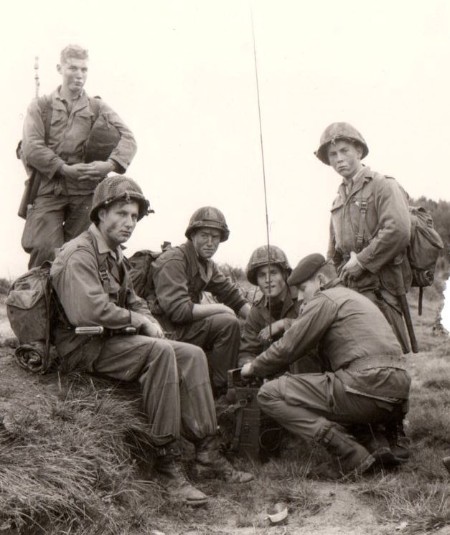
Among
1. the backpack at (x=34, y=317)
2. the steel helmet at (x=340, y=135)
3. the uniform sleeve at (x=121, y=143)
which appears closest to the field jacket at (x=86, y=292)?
the backpack at (x=34, y=317)

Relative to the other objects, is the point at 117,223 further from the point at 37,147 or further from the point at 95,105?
the point at 95,105

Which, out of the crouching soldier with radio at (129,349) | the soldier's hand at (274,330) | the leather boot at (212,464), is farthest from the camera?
the soldier's hand at (274,330)

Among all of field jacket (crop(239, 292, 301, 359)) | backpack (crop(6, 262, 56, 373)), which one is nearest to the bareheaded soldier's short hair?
backpack (crop(6, 262, 56, 373))

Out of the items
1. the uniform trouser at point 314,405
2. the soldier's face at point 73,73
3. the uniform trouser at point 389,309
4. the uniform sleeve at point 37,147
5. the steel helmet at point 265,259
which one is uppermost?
the soldier's face at point 73,73

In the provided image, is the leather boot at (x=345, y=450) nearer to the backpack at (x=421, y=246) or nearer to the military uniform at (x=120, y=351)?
the military uniform at (x=120, y=351)

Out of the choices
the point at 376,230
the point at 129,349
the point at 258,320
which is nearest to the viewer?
the point at 129,349

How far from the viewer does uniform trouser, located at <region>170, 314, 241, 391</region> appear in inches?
312

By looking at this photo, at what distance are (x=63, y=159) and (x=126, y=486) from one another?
380 cm

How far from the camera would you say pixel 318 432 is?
6.40 meters

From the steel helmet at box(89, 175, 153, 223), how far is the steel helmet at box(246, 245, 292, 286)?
180 centimetres

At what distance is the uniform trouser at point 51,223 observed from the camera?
782 cm

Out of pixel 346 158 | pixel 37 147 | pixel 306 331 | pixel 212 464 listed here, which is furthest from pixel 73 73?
pixel 212 464

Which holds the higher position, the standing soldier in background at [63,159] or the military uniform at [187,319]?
the standing soldier in background at [63,159]

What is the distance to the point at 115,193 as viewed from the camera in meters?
6.55
